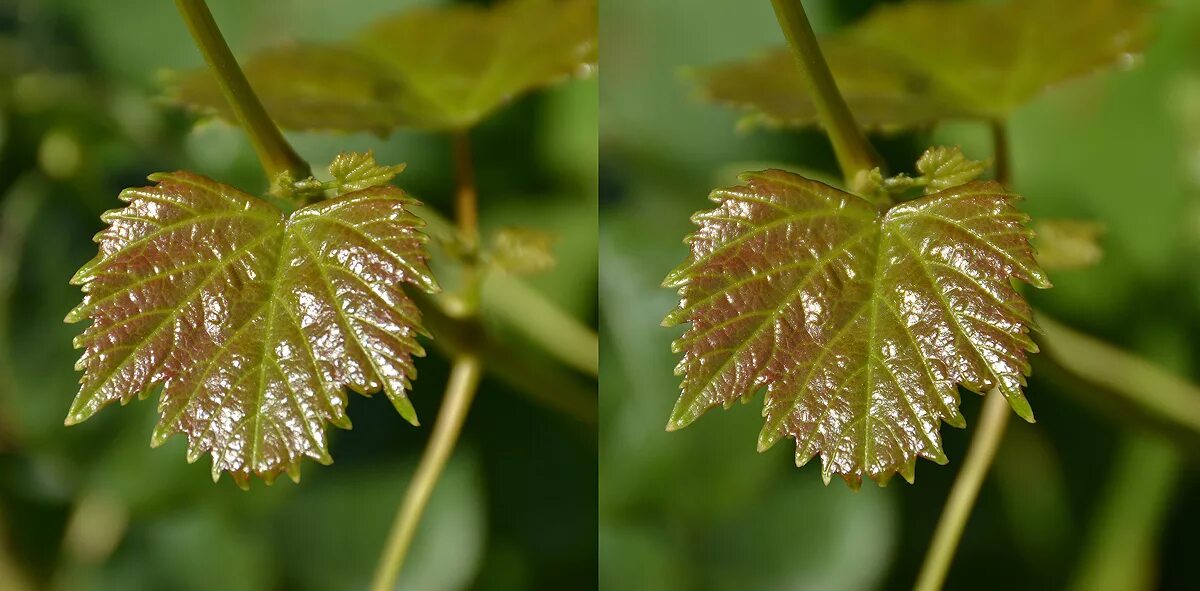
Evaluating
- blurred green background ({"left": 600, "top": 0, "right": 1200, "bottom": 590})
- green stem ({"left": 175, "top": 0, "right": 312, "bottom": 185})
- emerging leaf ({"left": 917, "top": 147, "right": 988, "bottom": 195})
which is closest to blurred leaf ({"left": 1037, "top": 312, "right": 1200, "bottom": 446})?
blurred green background ({"left": 600, "top": 0, "right": 1200, "bottom": 590})

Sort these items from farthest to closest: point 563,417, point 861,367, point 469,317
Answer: point 563,417 < point 469,317 < point 861,367

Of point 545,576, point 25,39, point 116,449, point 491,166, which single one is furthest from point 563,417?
point 25,39

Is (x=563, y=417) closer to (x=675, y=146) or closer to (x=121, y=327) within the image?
(x=675, y=146)

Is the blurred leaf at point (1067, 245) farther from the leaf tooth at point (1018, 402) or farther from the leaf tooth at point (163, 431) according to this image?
the leaf tooth at point (163, 431)

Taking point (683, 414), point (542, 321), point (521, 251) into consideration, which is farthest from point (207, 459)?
point (683, 414)

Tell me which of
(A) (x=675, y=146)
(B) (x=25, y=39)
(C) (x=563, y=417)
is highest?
(A) (x=675, y=146)

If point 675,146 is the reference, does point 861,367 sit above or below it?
below

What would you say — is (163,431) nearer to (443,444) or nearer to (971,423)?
(443,444)
